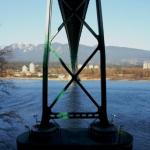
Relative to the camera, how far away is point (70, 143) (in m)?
14.4

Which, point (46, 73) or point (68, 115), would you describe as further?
point (68, 115)

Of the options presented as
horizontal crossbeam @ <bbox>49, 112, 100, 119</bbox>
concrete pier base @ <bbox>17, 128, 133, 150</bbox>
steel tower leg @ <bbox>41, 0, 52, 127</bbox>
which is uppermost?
steel tower leg @ <bbox>41, 0, 52, 127</bbox>

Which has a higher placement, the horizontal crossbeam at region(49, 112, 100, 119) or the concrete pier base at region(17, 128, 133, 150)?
the horizontal crossbeam at region(49, 112, 100, 119)

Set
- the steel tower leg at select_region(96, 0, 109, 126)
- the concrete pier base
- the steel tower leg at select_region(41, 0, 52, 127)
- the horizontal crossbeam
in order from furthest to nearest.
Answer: the horizontal crossbeam < the steel tower leg at select_region(41, 0, 52, 127) < the steel tower leg at select_region(96, 0, 109, 126) < the concrete pier base

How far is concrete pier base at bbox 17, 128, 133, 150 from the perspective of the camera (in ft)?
46.6

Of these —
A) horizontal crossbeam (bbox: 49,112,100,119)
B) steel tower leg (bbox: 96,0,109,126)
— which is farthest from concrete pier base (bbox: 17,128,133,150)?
steel tower leg (bbox: 96,0,109,126)

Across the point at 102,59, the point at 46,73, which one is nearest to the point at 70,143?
the point at 46,73

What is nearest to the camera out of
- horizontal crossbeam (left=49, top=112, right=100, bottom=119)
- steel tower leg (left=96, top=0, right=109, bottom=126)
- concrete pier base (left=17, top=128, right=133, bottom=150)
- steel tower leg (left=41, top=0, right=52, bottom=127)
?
concrete pier base (left=17, top=128, right=133, bottom=150)

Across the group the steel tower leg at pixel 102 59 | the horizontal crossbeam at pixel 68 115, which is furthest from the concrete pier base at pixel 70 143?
the steel tower leg at pixel 102 59

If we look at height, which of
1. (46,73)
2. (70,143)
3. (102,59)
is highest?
(102,59)

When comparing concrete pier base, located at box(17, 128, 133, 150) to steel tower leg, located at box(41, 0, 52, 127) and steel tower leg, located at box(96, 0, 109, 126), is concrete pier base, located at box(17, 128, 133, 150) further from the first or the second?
steel tower leg, located at box(96, 0, 109, 126)

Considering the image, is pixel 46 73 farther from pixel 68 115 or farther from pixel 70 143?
pixel 70 143

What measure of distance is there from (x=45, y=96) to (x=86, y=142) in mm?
2431

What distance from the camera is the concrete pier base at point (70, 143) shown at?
1420 cm
